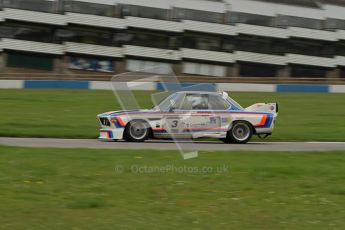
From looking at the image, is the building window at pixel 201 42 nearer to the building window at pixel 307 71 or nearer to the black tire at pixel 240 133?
the building window at pixel 307 71

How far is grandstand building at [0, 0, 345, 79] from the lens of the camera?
1944 inches

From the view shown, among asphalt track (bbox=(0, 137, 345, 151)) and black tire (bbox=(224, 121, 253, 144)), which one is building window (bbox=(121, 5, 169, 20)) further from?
black tire (bbox=(224, 121, 253, 144))

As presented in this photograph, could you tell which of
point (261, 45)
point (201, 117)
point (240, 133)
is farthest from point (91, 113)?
point (261, 45)

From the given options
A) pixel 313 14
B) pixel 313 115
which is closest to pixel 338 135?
pixel 313 115

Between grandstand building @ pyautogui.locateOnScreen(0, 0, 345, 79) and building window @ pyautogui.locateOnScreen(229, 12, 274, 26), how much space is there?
0.30ft

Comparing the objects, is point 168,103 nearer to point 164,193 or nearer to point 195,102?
point 195,102

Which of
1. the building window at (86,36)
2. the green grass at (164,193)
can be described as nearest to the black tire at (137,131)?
the green grass at (164,193)

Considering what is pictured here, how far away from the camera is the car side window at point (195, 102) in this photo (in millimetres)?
14188

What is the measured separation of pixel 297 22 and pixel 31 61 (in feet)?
81.8

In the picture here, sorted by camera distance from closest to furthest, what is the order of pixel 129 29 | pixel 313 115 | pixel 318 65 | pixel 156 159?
1. pixel 156 159
2. pixel 313 115
3. pixel 129 29
4. pixel 318 65

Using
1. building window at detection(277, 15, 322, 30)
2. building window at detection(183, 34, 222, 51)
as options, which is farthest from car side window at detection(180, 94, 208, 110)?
building window at detection(277, 15, 322, 30)

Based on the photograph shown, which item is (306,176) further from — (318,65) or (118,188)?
(318,65)

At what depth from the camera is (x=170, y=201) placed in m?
7.39

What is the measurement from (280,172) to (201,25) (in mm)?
44806
